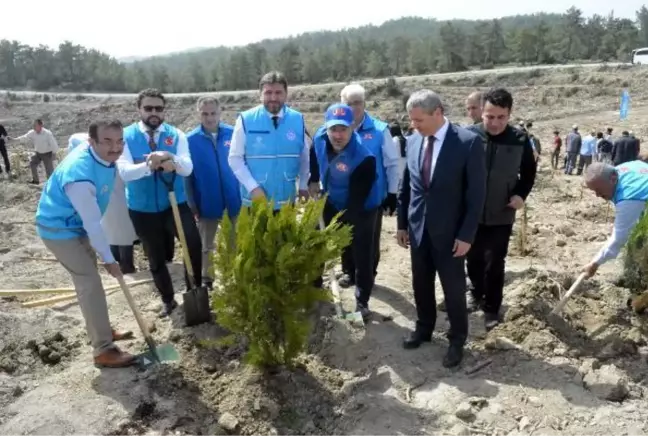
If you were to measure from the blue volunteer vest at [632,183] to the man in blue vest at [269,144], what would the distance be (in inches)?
95.7

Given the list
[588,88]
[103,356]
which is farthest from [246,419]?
[588,88]

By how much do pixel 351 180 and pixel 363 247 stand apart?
1.81 feet

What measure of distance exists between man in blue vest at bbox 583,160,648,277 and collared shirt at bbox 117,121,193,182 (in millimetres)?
3018

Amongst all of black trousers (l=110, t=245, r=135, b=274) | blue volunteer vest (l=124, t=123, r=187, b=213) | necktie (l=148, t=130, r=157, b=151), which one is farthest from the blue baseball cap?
black trousers (l=110, t=245, r=135, b=274)

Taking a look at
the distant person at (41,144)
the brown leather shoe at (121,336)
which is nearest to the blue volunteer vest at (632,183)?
the brown leather shoe at (121,336)

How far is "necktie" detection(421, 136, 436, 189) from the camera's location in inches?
151

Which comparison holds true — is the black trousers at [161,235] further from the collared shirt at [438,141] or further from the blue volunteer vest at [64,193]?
the collared shirt at [438,141]

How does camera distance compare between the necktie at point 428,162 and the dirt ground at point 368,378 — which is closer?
the dirt ground at point 368,378

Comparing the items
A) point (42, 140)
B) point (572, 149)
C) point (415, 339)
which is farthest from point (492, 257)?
point (572, 149)

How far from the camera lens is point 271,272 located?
3.62 metres

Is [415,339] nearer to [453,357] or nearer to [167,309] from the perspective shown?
[453,357]

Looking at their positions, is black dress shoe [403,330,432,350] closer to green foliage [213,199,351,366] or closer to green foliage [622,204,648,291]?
green foliage [213,199,351,366]

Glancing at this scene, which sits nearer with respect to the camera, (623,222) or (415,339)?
(623,222)

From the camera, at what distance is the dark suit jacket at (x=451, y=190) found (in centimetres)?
373
